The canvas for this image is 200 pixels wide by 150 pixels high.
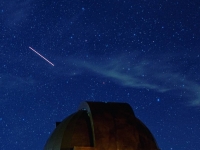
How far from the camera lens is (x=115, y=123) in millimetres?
18469

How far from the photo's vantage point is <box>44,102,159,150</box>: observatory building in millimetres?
17828

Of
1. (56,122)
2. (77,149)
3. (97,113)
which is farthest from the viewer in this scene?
(56,122)

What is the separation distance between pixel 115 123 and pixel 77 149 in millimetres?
2384

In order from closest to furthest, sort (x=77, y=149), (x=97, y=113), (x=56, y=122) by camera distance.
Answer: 1. (x=77, y=149)
2. (x=97, y=113)
3. (x=56, y=122)

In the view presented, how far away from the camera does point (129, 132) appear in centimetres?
1845

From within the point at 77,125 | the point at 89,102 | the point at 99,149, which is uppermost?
the point at 89,102

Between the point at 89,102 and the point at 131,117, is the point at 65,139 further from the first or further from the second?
the point at 131,117

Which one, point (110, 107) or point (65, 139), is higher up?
point (110, 107)

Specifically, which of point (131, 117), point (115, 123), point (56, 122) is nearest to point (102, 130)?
point (115, 123)

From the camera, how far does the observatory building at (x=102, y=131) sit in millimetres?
17828

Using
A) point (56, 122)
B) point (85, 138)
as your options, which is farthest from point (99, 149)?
point (56, 122)

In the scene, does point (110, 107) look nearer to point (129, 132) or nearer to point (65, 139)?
point (129, 132)

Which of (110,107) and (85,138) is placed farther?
(110,107)

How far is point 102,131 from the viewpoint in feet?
59.1
